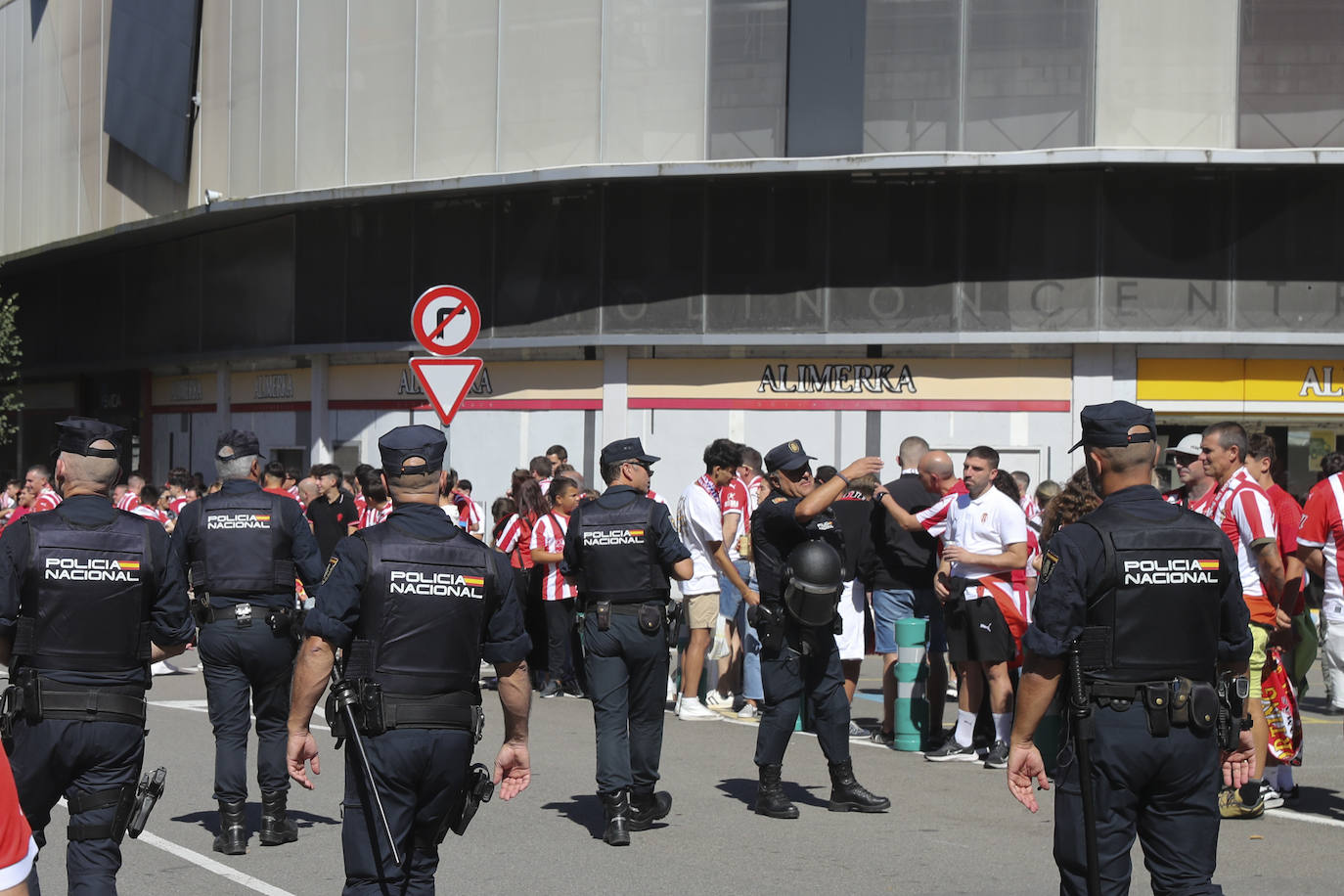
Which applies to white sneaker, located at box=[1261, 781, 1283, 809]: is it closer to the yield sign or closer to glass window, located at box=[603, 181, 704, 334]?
the yield sign

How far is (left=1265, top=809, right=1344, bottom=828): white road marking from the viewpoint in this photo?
9.15 m

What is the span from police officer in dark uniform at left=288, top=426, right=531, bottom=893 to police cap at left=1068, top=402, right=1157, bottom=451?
6.92 ft

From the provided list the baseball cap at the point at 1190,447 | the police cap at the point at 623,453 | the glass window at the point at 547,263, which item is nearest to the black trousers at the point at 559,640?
the police cap at the point at 623,453

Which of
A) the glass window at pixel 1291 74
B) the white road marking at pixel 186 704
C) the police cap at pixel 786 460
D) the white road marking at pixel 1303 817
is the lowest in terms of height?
the white road marking at pixel 186 704

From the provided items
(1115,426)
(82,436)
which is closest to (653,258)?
(82,436)

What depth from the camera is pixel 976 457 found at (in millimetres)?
10945

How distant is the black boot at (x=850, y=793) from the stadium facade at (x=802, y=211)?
11.6 metres

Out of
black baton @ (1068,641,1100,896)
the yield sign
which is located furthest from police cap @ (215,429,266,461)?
the yield sign

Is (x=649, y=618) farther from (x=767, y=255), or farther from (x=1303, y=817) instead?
(x=767, y=255)

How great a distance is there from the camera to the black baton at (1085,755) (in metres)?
5.23

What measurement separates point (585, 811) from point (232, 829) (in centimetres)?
207

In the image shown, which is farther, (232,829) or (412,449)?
(232,829)

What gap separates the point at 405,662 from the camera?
569 cm

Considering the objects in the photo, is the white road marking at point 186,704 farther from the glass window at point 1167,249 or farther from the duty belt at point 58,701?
the glass window at point 1167,249
